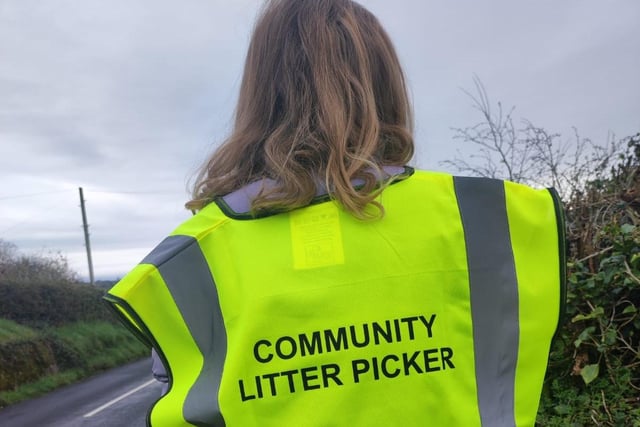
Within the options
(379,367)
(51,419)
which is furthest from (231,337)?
(51,419)

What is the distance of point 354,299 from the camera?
1.09 m

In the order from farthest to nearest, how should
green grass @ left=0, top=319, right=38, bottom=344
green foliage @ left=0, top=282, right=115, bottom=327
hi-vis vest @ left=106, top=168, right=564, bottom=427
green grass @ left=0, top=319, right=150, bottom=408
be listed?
green foliage @ left=0, top=282, right=115, bottom=327, green grass @ left=0, top=319, right=38, bottom=344, green grass @ left=0, top=319, right=150, bottom=408, hi-vis vest @ left=106, top=168, right=564, bottom=427

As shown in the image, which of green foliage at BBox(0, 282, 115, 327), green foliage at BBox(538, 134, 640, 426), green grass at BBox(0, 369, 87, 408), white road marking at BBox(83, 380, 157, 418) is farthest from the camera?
green foliage at BBox(0, 282, 115, 327)

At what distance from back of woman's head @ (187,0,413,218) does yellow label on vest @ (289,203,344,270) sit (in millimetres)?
28

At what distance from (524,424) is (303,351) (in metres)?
0.43

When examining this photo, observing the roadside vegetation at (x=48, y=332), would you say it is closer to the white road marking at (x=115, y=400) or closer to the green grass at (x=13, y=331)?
the green grass at (x=13, y=331)

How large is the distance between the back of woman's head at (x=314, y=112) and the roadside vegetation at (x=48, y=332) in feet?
35.0

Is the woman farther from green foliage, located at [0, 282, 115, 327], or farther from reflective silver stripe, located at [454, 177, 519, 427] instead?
green foliage, located at [0, 282, 115, 327]

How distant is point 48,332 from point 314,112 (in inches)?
624

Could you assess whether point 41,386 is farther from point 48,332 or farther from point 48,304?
point 48,304

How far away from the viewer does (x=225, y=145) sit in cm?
133

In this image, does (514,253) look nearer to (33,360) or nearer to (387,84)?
(387,84)

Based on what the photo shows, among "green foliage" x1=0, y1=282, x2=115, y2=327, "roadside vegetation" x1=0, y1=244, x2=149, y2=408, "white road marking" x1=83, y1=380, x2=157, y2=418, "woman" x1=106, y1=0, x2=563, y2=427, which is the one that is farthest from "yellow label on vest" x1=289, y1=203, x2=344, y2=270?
"green foliage" x1=0, y1=282, x2=115, y2=327

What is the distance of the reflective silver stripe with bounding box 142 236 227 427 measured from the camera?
1.07 meters
